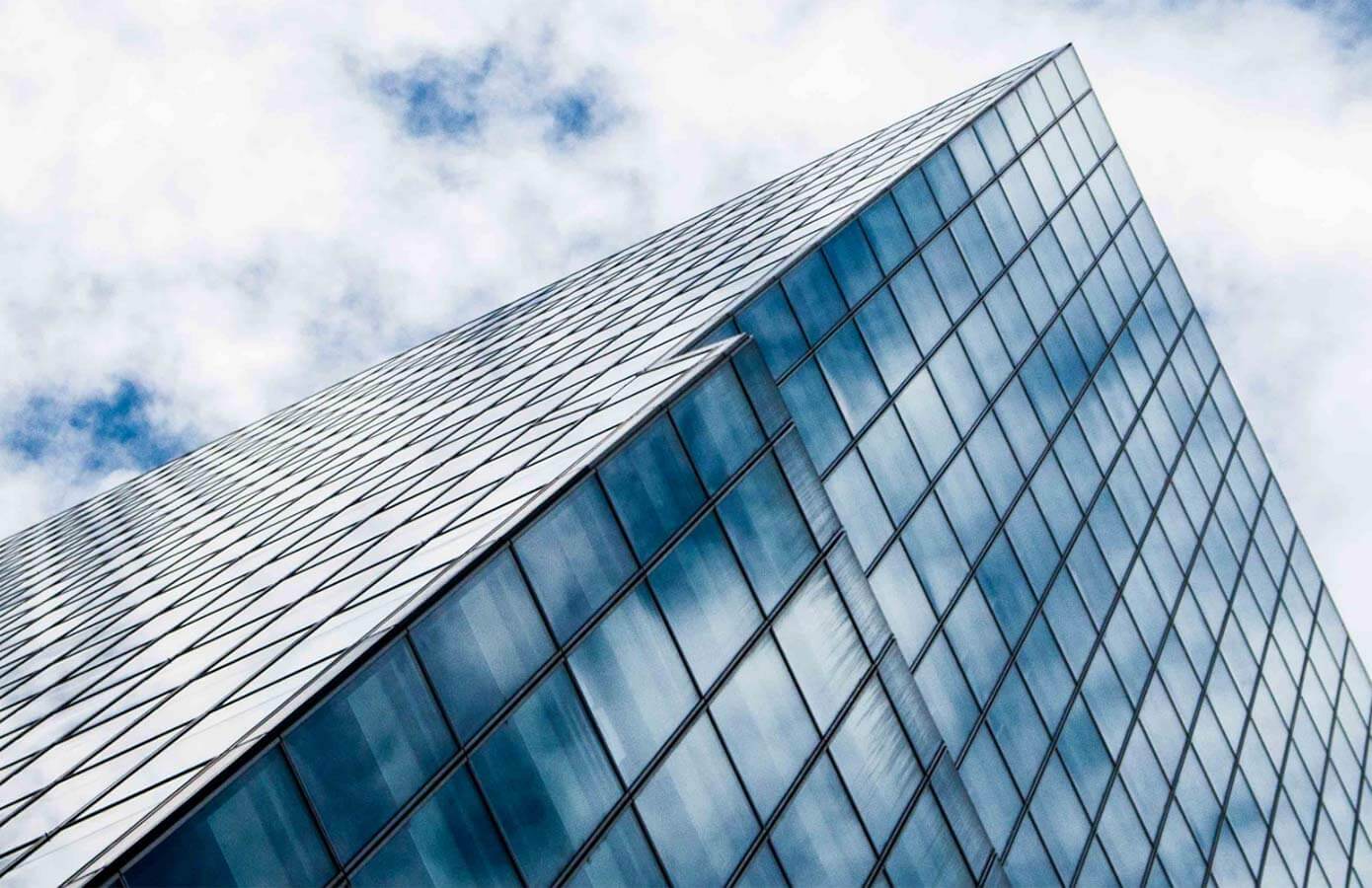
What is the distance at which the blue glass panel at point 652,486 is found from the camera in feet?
64.4

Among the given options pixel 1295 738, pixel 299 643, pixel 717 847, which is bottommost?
pixel 1295 738

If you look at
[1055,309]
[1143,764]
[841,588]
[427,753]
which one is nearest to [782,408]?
[841,588]

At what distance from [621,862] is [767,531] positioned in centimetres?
723

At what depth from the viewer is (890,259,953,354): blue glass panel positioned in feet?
115

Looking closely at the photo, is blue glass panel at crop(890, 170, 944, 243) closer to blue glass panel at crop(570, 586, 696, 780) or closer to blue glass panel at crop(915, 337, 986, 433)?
blue glass panel at crop(915, 337, 986, 433)

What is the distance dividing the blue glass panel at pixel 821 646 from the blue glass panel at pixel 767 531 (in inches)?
17.3

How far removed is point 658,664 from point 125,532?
32741 mm

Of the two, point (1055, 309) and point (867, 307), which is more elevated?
point (867, 307)

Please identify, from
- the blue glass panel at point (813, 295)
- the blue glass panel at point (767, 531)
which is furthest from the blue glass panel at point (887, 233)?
the blue glass panel at point (767, 531)

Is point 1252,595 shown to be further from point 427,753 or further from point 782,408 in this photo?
point 427,753

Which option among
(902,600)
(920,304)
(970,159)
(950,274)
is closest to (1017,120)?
(970,159)

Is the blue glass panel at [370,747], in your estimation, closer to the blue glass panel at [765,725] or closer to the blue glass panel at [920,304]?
the blue glass panel at [765,725]

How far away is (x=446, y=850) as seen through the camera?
14.2 metres

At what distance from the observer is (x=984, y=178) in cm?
4206
